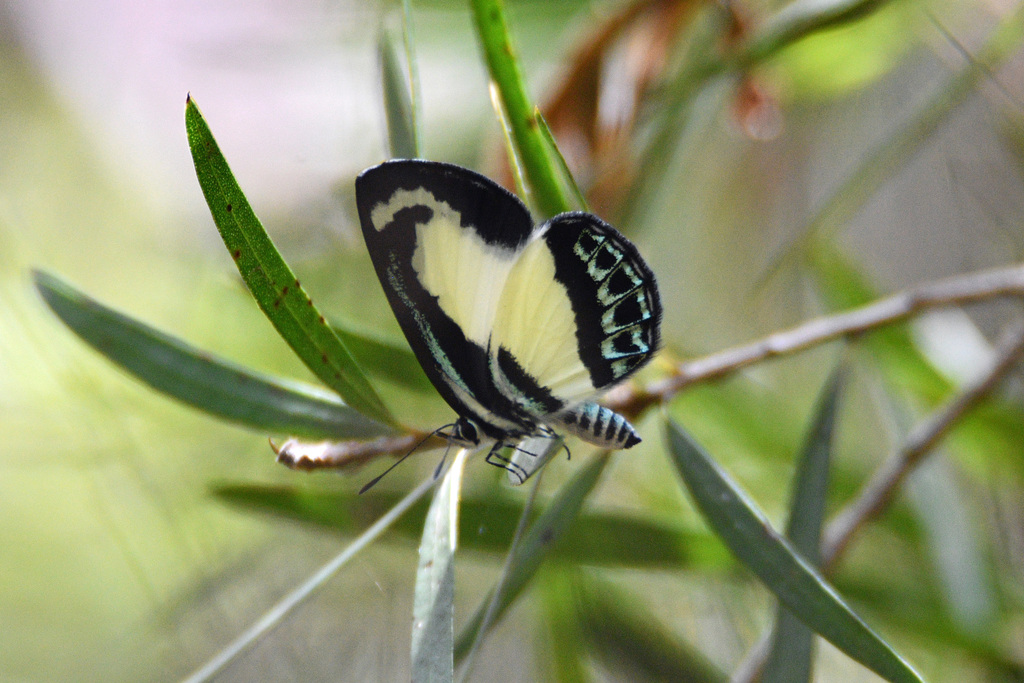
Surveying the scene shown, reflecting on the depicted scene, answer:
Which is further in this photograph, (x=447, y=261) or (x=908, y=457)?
(x=908, y=457)

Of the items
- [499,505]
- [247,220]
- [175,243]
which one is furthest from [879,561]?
[175,243]

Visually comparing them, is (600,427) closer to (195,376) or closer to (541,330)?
(541,330)

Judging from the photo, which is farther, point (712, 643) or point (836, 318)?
point (712, 643)

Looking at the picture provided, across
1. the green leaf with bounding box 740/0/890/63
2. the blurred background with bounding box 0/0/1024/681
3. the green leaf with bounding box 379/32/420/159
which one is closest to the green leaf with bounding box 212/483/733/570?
the blurred background with bounding box 0/0/1024/681

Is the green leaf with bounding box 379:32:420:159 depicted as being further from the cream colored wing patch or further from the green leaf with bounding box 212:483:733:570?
the green leaf with bounding box 212:483:733:570

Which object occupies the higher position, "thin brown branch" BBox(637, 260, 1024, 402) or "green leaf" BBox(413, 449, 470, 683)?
"green leaf" BBox(413, 449, 470, 683)

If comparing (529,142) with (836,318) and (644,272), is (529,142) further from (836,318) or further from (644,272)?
(836,318)

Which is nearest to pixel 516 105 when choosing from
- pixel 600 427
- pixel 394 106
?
pixel 394 106
